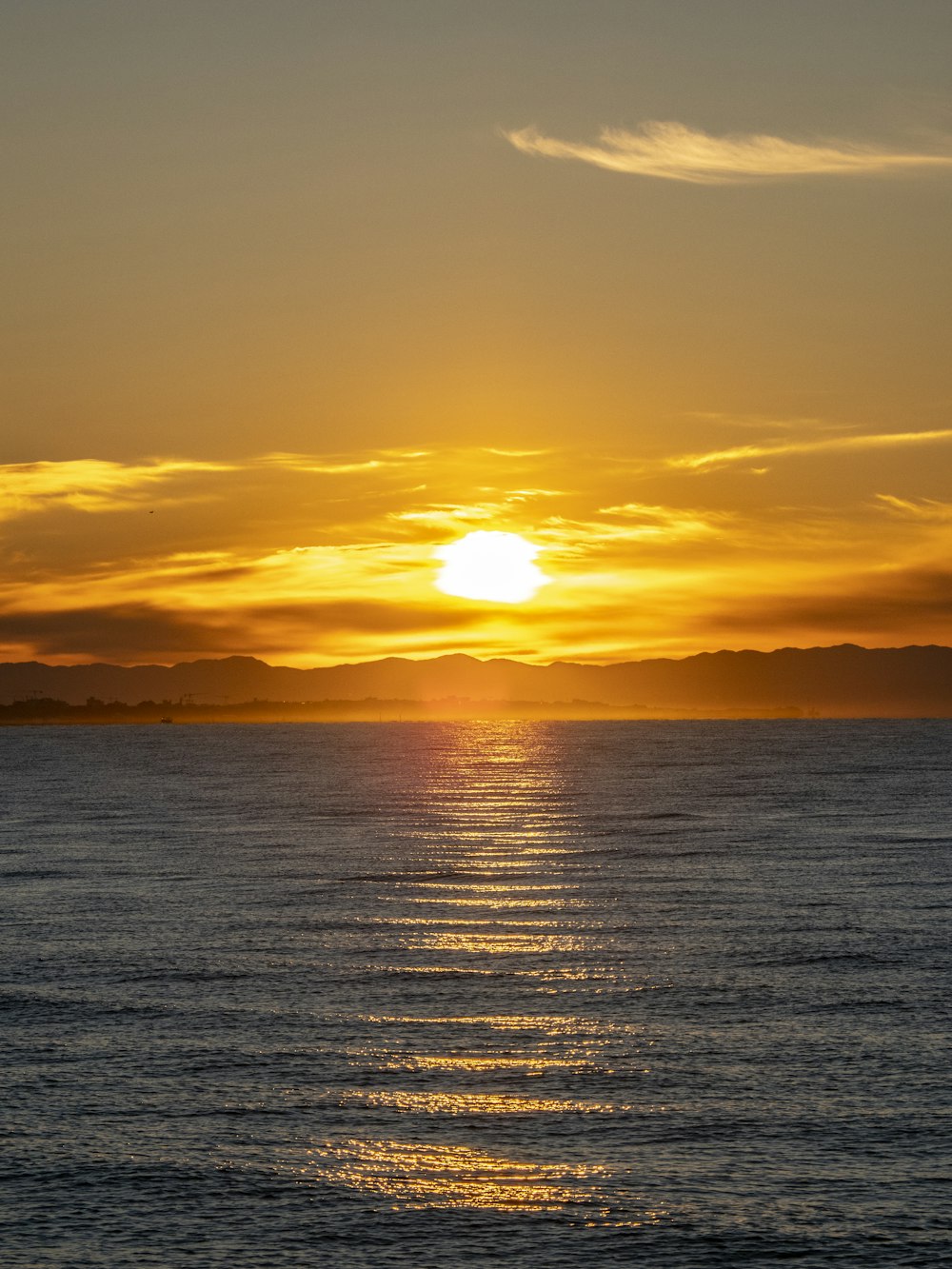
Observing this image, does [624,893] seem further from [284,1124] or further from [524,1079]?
[284,1124]

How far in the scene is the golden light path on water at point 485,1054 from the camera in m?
19.8

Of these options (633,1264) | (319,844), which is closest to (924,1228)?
(633,1264)

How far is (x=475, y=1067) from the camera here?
26.0 meters

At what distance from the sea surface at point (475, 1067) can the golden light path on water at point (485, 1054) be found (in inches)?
3.2

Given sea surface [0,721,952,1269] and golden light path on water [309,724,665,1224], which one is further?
golden light path on water [309,724,665,1224]

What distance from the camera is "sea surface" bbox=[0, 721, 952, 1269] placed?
1844 centimetres

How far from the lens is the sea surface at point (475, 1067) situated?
18.4 m

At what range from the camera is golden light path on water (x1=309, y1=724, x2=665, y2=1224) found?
19.8m

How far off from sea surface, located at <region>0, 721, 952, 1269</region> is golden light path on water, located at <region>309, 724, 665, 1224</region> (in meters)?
0.08

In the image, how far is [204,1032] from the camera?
28719 mm

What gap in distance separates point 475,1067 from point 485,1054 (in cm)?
102

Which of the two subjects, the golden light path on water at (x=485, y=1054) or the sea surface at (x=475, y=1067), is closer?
the sea surface at (x=475, y=1067)

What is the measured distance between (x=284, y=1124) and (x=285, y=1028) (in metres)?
6.64

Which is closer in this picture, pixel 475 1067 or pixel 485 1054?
pixel 475 1067
